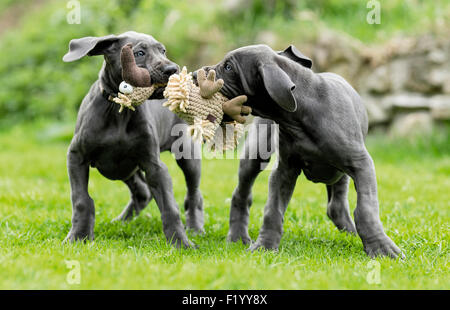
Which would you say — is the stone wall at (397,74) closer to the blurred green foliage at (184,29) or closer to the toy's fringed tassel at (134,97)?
the blurred green foliage at (184,29)

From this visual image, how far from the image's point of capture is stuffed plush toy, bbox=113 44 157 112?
4.50 m

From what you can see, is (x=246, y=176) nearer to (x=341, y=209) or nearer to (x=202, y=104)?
(x=341, y=209)

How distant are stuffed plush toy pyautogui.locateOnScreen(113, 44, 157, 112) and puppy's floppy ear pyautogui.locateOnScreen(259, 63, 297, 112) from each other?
94 centimetres

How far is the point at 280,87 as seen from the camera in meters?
4.23

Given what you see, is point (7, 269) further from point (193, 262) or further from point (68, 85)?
point (68, 85)

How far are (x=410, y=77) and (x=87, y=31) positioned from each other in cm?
749

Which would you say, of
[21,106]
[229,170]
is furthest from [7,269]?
[21,106]

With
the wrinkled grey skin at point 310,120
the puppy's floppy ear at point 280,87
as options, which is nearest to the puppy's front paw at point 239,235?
the wrinkled grey skin at point 310,120

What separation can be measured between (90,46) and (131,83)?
52 cm

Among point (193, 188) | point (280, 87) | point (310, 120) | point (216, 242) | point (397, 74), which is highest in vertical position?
point (397, 74)

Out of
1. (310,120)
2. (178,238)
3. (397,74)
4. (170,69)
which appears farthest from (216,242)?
(397,74)

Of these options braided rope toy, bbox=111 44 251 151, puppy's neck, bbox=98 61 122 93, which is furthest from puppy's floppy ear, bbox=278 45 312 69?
puppy's neck, bbox=98 61 122 93

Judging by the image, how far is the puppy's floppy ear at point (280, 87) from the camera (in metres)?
4.23

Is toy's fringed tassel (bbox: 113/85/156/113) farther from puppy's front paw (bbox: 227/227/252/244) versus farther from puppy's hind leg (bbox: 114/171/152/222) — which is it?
puppy's hind leg (bbox: 114/171/152/222)
